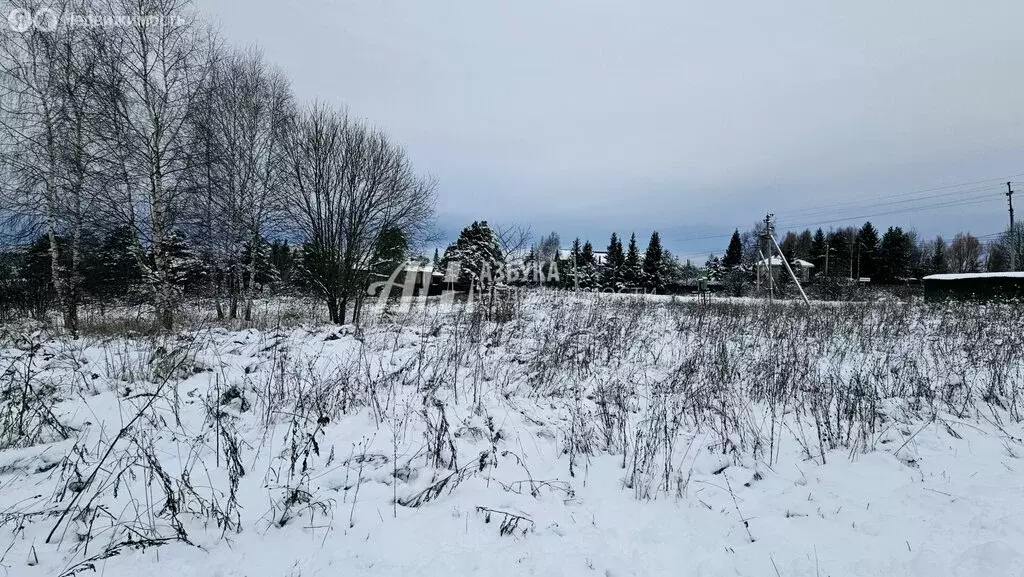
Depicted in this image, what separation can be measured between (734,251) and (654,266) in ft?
48.4

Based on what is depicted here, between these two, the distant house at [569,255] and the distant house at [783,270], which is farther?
the distant house at [569,255]

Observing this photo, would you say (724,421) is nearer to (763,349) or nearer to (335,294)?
(763,349)

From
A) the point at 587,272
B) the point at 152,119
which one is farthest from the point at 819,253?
the point at 152,119

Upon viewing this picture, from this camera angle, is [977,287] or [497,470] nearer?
[497,470]

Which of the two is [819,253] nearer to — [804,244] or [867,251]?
[867,251]

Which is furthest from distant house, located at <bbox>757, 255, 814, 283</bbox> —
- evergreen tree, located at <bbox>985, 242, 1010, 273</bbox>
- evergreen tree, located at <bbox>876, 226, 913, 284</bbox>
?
evergreen tree, located at <bbox>985, 242, 1010, 273</bbox>

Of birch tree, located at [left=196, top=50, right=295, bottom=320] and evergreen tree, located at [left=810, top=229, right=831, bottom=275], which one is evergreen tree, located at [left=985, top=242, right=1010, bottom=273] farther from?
birch tree, located at [left=196, top=50, right=295, bottom=320]

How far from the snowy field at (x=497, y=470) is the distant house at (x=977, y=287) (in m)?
13.1

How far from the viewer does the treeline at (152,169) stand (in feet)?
29.9

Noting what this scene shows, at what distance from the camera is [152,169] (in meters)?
9.30

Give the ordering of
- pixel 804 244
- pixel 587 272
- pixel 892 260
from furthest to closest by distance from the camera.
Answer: pixel 804 244
pixel 587 272
pixel 892 260

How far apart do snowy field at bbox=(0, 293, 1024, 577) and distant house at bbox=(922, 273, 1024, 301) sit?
1307 cm

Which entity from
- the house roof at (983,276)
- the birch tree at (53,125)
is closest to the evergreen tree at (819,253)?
the house roof at (983,276)

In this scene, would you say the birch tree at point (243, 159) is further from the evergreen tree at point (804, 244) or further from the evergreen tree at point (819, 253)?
the evergreen tree at point (804, 244)
